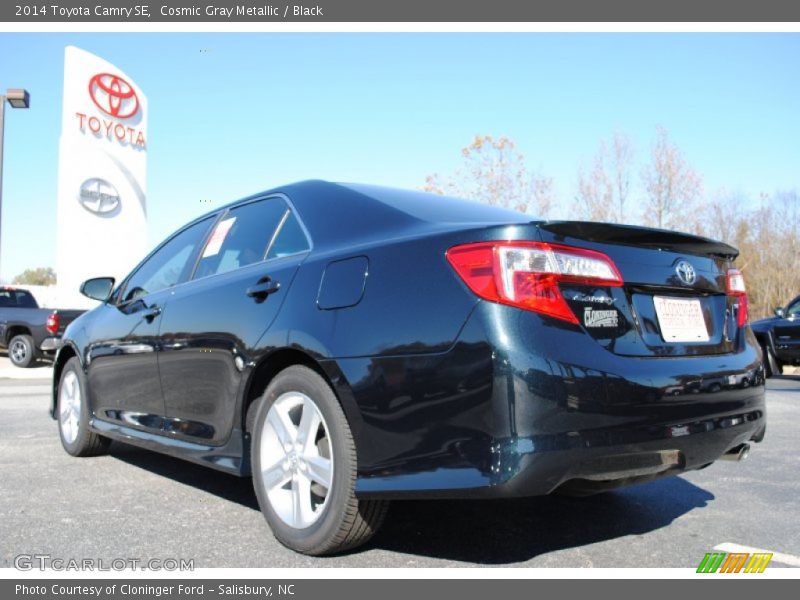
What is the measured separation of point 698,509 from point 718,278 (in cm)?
128

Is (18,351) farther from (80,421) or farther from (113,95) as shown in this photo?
(80,421)

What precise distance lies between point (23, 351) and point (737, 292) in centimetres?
1547

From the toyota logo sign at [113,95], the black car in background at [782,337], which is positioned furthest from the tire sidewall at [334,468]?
the toyota logo sign at [113,95]

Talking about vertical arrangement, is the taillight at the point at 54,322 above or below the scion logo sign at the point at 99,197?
below

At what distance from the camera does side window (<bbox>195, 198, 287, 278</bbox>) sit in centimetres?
360

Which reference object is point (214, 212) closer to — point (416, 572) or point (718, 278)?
point (416, 572)

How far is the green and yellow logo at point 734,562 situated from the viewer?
2.76m

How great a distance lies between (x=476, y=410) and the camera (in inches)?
92.2

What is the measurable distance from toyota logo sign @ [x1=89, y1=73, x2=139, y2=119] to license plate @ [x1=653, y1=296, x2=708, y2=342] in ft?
78.9

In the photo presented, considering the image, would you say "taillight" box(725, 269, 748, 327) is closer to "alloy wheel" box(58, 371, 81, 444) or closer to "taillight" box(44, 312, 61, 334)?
"alloy wheel" box(58, 371, 81, 444)

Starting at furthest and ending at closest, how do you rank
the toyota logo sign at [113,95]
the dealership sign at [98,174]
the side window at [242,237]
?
the toyota logo sign at [113,95]
the dealership sign at [98,174]
the side window at [242,237]

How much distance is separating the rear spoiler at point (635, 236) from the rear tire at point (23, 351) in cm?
1515

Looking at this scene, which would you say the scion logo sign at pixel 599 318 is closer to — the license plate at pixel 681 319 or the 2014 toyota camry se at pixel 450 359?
the 2014 toyota camry se at pixel 450 359

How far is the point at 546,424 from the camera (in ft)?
7.56
